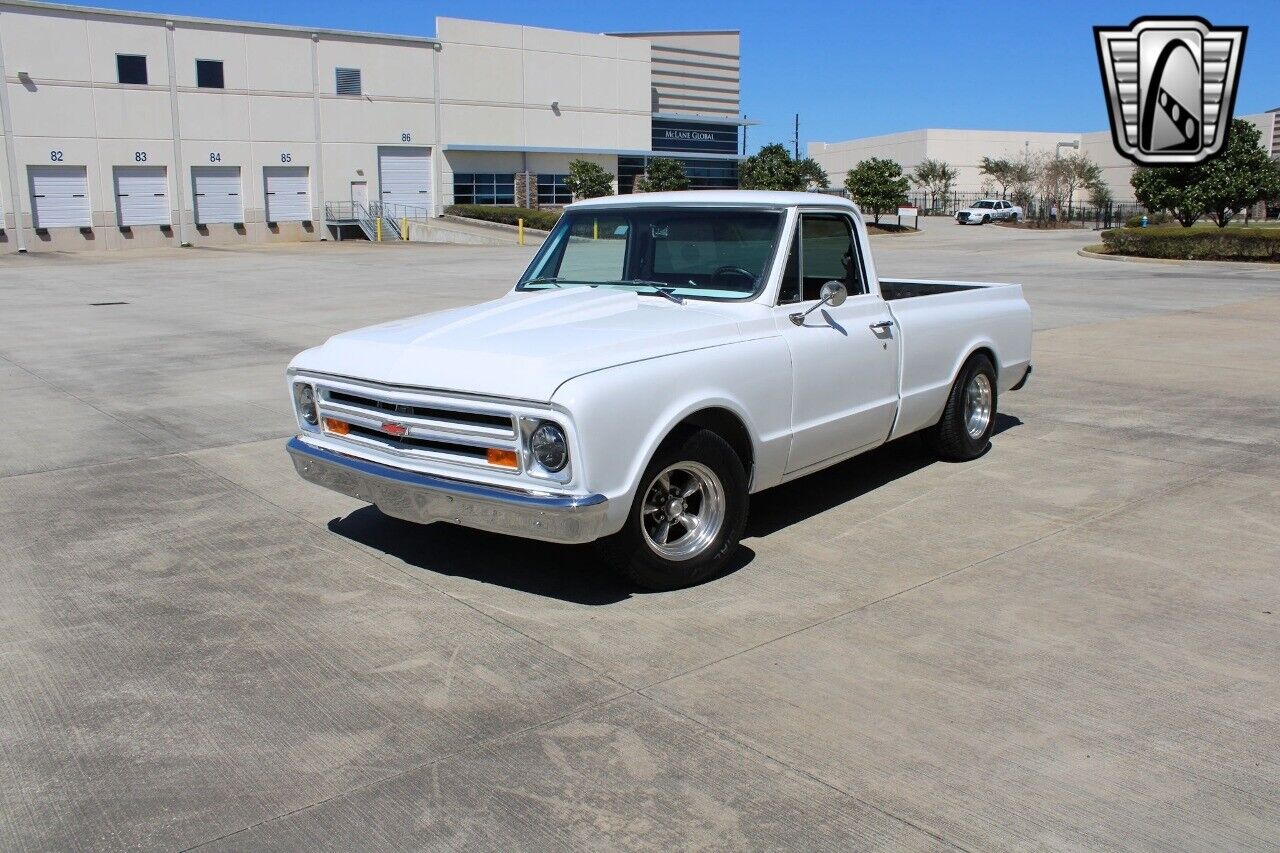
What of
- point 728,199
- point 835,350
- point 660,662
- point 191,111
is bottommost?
point 660,662

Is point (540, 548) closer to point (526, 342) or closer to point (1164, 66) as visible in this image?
point (526, 342)

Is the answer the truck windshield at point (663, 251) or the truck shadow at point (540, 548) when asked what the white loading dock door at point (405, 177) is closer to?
the truck windshield at point (663, 251)

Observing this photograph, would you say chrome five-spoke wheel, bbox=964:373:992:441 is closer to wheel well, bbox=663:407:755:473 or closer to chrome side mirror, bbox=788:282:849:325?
chrome side mirror, bbox=788:282:849:325

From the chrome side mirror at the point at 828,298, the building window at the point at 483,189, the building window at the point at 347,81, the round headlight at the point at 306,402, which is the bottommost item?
the round headlight at the point at 306,402

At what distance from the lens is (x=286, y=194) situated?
4888 cm

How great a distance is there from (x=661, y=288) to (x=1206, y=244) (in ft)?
99.1

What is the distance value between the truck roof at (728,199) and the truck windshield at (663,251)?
2.4 inches

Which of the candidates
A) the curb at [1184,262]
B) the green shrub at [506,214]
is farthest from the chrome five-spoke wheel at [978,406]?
the green shrub at [506,214]

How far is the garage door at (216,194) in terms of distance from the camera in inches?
1829

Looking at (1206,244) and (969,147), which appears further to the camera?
(969,147)

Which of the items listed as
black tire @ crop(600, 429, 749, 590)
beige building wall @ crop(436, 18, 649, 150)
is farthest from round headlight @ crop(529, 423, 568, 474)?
beige building wall @ crop(436, 18, 649, 150)

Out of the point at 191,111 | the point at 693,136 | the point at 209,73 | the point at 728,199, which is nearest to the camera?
the point at 728,199

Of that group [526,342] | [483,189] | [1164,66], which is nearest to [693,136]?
[483,189]

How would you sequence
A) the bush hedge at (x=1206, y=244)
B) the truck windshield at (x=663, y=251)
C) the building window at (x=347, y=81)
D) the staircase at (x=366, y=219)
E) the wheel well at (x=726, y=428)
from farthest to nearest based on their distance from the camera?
the staircase at (x=366, y=219)
the building window at (x=347, y=81)
the bush hedge at (x=1206, y=244)
the truck windshield at (x=663, y=251)
the wheel well at (x=726, y=428)
